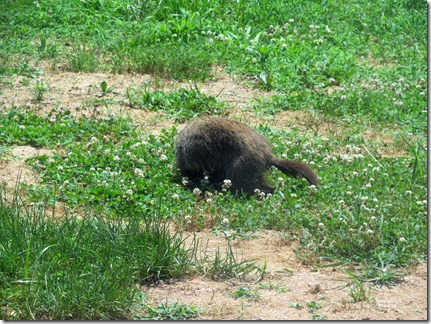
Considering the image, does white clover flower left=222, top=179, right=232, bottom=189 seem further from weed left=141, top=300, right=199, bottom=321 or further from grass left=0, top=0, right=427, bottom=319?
weed left=141, top=300, right=199, bottom=321

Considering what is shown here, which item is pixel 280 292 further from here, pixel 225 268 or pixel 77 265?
pixel 77 265

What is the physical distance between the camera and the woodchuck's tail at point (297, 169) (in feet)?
26.0

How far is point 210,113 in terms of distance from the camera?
32.2 feet

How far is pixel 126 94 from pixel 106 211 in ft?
9.73

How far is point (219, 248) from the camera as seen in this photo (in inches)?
268

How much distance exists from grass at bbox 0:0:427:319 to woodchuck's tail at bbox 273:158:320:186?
95 mm

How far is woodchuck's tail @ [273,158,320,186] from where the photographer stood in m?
7.92

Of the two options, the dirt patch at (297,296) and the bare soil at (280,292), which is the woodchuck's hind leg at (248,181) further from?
the dirt patch at (297,296)

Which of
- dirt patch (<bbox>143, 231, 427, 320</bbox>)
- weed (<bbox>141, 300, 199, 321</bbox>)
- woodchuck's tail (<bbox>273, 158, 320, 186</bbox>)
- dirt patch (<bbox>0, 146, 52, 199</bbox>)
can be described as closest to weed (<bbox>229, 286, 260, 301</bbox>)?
dirt patch (<bbox>143, 231, 427, 320</bbox>)

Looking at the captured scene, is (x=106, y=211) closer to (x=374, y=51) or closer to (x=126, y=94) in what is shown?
(x=126, y=94)

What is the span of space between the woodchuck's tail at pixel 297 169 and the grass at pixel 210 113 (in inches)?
3.8

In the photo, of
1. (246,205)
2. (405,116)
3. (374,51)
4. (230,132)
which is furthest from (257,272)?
(374,51)

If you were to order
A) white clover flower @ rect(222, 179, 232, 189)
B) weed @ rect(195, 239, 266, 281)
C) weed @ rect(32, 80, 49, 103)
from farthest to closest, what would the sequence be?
weed @ rect(32, 80, 49, 103)
white clover flower @ rect(222, 179, 232, 189)
weed @ rect(195, 239, 266, 281)

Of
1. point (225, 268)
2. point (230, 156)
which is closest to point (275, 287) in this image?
point (225, 268)
